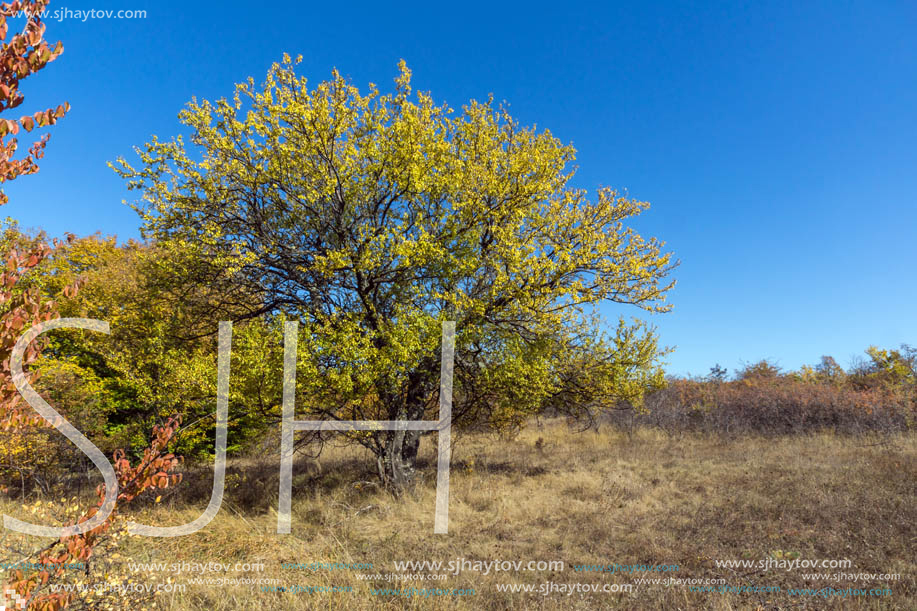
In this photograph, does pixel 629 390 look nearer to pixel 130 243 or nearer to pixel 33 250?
pixel 33 250

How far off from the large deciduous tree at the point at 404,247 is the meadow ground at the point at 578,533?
234 centimetres

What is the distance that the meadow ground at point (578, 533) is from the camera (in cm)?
565

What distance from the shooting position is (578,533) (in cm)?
810

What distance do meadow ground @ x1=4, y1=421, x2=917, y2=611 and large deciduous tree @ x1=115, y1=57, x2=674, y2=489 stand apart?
92.2 inches

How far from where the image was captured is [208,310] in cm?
1108

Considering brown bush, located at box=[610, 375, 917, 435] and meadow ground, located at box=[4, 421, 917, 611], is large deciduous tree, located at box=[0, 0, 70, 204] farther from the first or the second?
brown bush, located at box=[610, 375, 917, 435]

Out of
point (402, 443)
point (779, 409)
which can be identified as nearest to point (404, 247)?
point (402, 443)

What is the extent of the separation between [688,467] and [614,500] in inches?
171

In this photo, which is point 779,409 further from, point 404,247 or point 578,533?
point 404,247

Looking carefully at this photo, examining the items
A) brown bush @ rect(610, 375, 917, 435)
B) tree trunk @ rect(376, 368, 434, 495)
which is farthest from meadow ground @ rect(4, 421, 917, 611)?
brown bush @ rect(610, 375, 917, 435)

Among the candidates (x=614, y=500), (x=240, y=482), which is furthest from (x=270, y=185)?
(x=614, y=500)

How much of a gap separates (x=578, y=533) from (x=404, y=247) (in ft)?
21.5

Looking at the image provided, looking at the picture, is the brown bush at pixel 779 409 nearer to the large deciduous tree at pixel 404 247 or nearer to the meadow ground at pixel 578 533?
the meadow ground at pixel 578 533

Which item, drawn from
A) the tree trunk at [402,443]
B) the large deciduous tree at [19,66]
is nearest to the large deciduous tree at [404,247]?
the tree trunk at [402,443]
